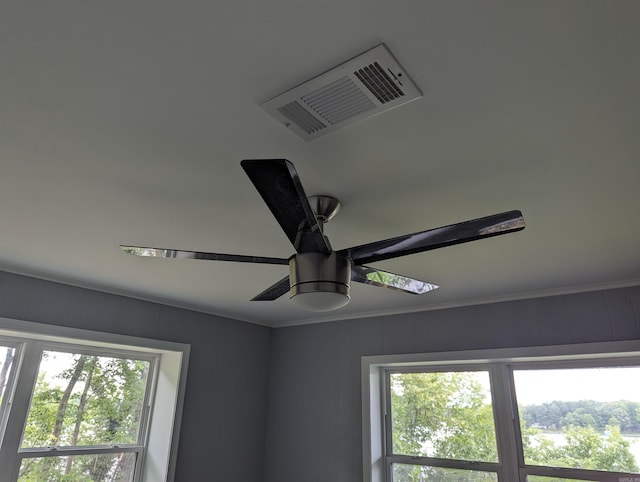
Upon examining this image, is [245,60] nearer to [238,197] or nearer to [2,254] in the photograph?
[238,197]

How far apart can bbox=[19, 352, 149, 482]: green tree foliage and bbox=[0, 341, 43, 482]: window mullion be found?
58mm

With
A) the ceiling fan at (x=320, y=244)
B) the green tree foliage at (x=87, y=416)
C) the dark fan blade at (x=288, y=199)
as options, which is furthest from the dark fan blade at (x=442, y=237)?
the green tree foliage at (x=87, y=416)

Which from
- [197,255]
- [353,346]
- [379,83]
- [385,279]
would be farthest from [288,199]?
[353,346]

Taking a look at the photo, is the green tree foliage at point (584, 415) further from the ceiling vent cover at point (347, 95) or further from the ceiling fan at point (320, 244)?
the ceiling vent cover at point (347, 95)

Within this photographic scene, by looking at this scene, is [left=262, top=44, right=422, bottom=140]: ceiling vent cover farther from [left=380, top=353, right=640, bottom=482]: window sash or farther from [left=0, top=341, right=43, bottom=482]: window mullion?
[left=0, top=341, right=43, bottom=482]: window mullion

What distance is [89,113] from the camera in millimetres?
1191

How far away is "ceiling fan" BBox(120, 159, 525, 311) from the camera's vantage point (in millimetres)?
1072

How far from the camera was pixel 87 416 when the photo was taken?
9.52ft

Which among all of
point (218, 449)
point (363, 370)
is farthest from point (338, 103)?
point (218, 449)

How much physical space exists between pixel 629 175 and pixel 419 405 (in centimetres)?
227

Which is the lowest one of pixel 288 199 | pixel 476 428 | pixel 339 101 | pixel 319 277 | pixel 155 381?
pixel 476 428

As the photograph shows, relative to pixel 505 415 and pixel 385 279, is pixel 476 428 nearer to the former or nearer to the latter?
pixel 505 415

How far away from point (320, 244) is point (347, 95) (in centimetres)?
44

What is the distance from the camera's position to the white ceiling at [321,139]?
909 millimetres
